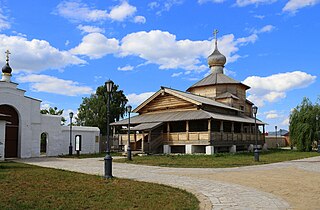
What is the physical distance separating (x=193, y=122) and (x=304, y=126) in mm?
11820

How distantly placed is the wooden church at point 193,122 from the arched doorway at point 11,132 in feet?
30.2

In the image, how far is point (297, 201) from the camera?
7746mm

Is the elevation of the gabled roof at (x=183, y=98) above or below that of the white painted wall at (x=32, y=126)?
above

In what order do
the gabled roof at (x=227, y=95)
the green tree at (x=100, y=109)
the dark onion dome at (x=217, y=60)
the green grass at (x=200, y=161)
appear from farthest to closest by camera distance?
1. the green tree at (x=100, y=109)
2. the dark onion dome at (x=217, y=60)
3. the gabled roof at (x=227, y=95)
4. the green grass at (x=200, y=161)

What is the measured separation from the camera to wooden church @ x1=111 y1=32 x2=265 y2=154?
88.5ft

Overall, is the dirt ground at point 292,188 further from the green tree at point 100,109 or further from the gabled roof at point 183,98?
the green tree at point 100,109

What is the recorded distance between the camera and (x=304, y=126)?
33188 mm

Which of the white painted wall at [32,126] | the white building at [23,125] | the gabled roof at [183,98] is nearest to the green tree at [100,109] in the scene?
the gabled roof at [183,98]

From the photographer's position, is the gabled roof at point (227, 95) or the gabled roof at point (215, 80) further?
the gabled roof at point (215, 80)

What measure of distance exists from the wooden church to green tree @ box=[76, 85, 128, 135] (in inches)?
677

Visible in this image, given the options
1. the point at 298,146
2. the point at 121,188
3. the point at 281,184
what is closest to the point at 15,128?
the point at 121,188

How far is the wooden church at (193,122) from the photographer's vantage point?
27.0m

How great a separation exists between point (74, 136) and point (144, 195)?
22.7m

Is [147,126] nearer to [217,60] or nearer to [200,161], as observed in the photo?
[200,161]
